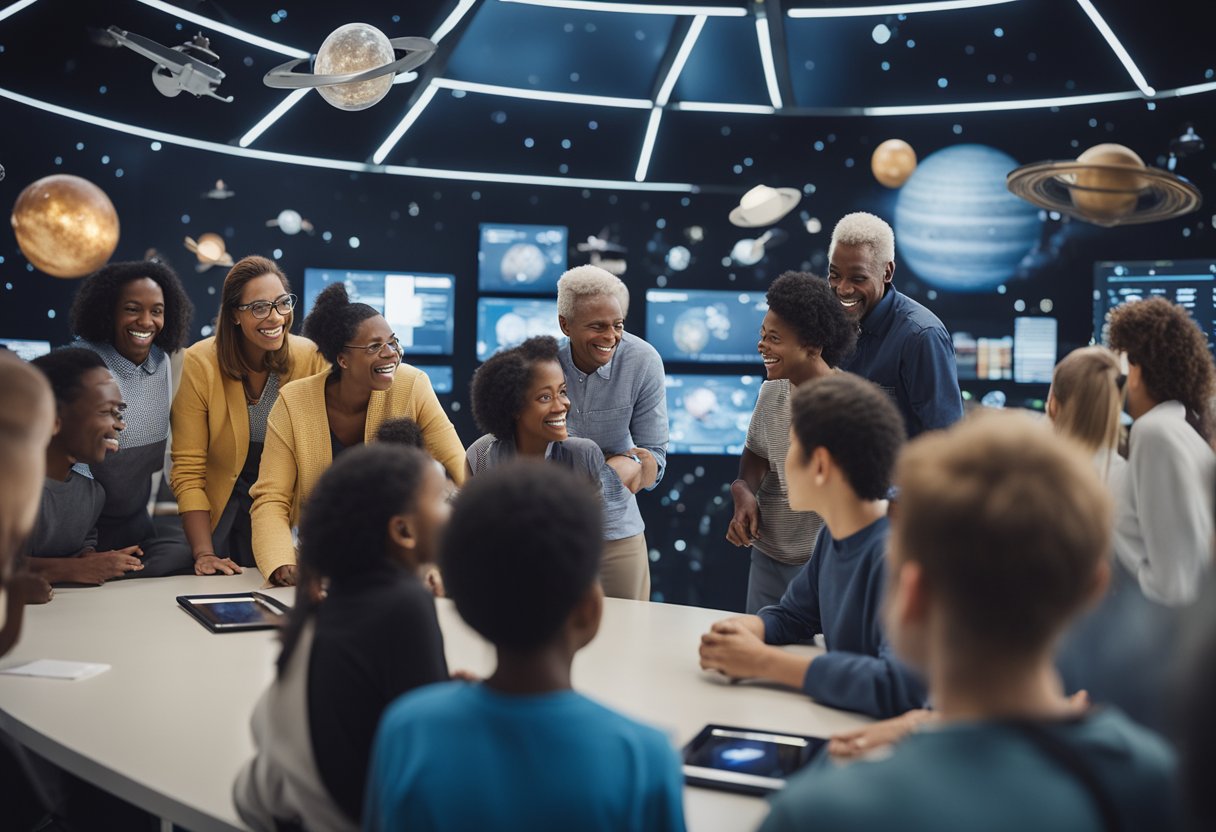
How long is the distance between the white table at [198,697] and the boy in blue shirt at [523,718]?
0.10 meters

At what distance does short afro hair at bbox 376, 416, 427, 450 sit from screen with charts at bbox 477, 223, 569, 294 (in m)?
3.37

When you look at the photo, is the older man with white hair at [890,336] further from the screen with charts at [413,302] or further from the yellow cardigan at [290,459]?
the screen with charts at [413,302]

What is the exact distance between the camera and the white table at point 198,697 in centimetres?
162

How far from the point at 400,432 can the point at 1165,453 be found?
220 centimetres

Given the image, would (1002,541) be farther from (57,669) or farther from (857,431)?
(57,669)

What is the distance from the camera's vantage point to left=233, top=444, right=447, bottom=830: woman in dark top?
4.61 ft

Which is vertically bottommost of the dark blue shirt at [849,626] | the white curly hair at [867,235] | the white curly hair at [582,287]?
the dark blue shirt at [849,626]

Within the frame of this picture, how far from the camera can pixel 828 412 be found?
2035 millimetres

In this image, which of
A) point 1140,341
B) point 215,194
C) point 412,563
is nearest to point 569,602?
point 412,563

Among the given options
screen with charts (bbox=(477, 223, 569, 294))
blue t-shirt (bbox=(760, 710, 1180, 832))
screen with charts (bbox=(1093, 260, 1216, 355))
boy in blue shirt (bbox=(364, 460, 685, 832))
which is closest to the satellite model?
screen with charts (bbox=(477, 223, 569, 294))

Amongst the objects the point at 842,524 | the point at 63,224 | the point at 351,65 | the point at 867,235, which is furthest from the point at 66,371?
the point at 867,235

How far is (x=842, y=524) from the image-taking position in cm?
208

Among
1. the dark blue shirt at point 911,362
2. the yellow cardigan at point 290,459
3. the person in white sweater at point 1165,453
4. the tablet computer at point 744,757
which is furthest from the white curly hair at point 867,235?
the tablet computer at point 744,757

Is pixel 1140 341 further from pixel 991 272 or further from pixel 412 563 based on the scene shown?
pixel 991 272
